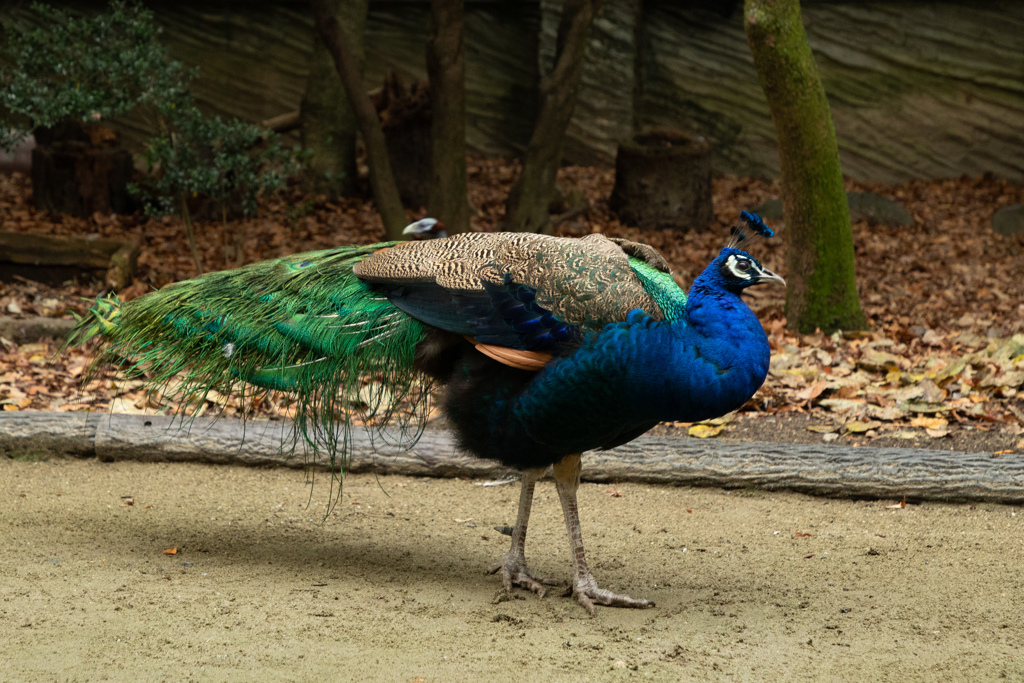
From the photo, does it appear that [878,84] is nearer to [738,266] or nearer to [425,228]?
[425,228]

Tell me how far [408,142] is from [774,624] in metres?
7.94

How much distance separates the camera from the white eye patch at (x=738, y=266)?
3.26 m

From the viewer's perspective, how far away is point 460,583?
12.6 ft

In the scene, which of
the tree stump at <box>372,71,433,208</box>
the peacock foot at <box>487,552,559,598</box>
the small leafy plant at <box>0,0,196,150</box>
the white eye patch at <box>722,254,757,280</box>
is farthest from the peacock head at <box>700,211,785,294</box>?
the tree stump at <box>372,71,433,208</box>

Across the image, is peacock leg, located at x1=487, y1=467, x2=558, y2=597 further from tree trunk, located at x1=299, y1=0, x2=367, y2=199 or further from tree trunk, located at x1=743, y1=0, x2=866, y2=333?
tree trunk, located at x1=299, y1=0, x2=367, y2=199

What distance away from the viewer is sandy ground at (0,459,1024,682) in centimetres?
312

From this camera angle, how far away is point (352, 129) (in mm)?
10531

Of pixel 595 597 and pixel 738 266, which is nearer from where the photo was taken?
pixel 738 266

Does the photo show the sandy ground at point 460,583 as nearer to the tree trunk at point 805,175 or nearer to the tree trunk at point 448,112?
the tree trunk at point 805,175

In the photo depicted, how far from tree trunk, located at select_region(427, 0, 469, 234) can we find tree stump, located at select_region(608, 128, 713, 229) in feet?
8.48

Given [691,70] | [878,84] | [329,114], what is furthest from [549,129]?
[878,84]

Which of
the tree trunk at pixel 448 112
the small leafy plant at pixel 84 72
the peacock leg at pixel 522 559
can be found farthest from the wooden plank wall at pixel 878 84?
the peacock leg at pixel 522 559

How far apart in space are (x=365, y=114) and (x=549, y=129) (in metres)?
1.54

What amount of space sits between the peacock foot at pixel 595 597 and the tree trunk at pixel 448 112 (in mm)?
4740
